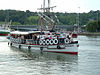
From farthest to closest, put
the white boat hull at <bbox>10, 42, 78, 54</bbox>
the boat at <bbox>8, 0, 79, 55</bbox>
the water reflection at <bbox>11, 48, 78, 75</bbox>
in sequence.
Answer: the boat at <bbox>8, 0, 79, 55</bbox> < the white boat hull at <bbox>10, 42, 78, 54</bbox> < the water reflection at <bbox>11, 48, 78, 75</bbox>

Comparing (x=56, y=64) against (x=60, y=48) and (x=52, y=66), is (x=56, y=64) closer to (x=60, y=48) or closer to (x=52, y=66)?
(x=52, y=66)

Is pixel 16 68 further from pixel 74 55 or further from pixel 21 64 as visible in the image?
pixel 74 55

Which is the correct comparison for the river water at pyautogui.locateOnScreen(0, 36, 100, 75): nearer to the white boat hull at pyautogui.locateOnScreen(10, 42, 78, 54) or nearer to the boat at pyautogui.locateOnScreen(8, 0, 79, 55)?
the white boat hull at pyautogui.locateOnScreen(10, 42, 78, 54)

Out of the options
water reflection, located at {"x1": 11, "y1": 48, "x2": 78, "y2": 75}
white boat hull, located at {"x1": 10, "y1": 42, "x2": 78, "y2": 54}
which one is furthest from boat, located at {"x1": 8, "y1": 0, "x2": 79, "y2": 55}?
water reflection, located at {"x1": 11, "y1": 48, "x2": 78, "y2": 75}

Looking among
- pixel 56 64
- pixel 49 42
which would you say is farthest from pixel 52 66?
pixel 49 42

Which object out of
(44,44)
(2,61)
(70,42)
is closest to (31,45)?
(44,44)

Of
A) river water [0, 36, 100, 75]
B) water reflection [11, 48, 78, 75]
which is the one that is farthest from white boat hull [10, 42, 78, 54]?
river water [0, 36, 100, 75]

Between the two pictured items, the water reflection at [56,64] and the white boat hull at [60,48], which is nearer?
the water reflection at [56,64]

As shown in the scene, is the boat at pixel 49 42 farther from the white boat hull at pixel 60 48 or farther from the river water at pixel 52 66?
the river water at pixel 52 66

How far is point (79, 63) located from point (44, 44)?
15.1m

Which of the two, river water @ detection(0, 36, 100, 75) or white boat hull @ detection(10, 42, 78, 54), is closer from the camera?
river water @ detection(0, 36, 100, 75)

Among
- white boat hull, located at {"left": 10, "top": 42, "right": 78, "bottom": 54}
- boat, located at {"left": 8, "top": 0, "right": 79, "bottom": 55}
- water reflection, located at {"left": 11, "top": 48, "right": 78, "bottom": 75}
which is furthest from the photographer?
boat, located at {"left": 8, "top": 0, "right": 79, "bottom": 55}

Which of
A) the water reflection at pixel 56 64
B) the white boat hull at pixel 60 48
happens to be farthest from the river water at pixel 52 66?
the white boat hull at pixel 60 48

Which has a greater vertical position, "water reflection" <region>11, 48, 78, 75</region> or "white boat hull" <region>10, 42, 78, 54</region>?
"white boat hull" <region>10, 42, 78, 54</region>
